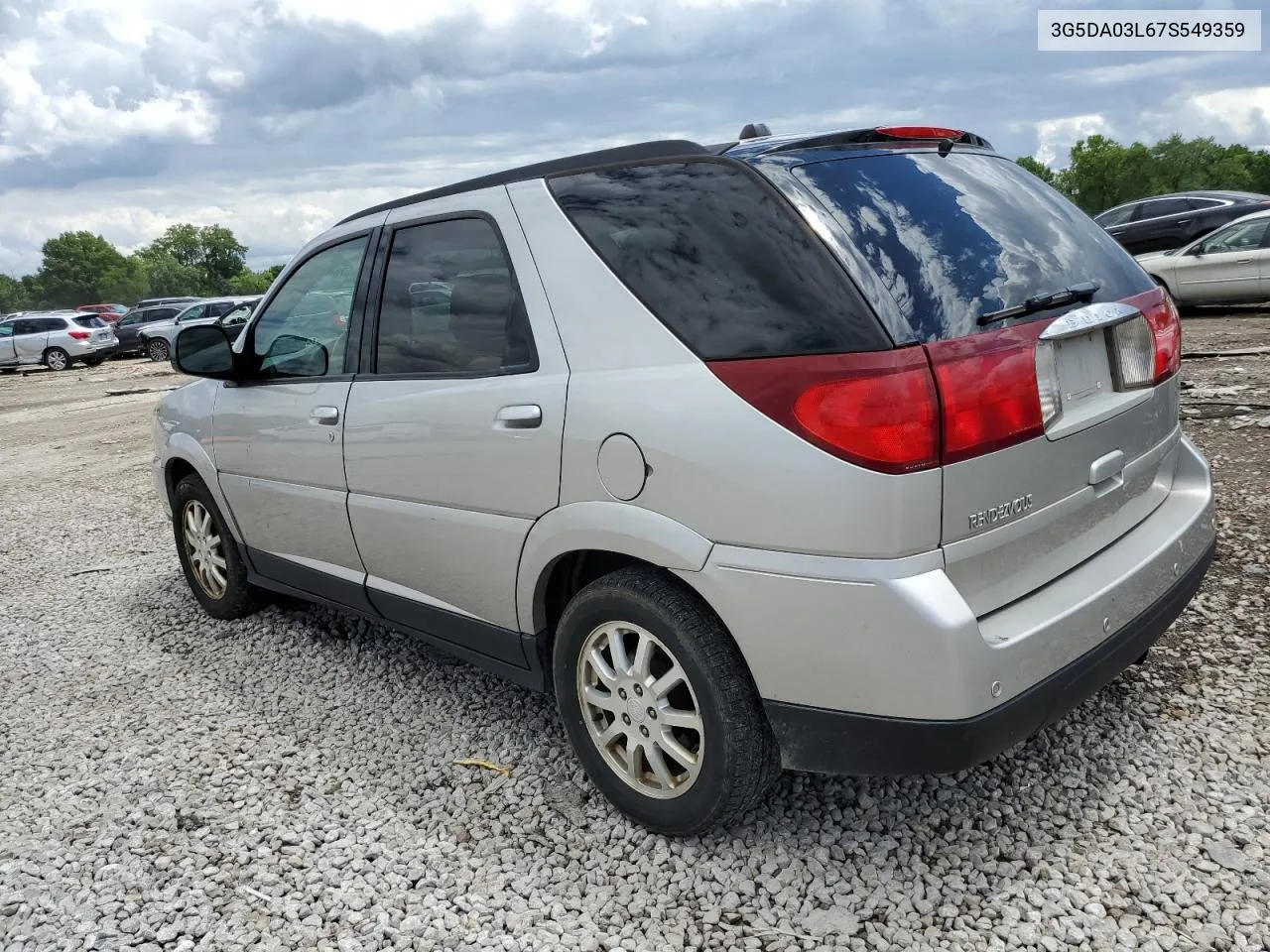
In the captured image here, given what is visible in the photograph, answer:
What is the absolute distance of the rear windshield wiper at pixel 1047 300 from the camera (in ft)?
7.58

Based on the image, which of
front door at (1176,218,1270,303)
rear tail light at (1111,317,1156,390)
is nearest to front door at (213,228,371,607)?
rear tail light at (1111,317,1156,390)

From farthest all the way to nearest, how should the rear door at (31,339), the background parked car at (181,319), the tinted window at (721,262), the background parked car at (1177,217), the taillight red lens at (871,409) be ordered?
1. the rear door at (31,339)
2. the background parked car at (181,319)
3. the background parked car at (1177,217)
4. the tinted window at (721,262)
5. the taillight red lens at (871,409)

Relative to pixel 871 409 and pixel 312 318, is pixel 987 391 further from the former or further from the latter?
pixel 312 318

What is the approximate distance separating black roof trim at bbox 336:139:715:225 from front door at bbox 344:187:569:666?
7 cm

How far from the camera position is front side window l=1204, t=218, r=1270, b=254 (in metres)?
13.0

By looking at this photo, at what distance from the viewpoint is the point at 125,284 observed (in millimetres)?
A: 135875

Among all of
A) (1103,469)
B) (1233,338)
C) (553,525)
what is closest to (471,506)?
(553,525)

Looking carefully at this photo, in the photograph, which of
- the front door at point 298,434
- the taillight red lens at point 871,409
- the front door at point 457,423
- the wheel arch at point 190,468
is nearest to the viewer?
the taillight red lens at point 871,409

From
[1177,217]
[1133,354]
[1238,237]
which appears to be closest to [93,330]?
[1177,217]

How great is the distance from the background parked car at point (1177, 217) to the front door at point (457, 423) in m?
16.0

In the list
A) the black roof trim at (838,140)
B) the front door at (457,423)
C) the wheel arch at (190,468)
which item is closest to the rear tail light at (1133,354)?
the black roof trim at (838,140)

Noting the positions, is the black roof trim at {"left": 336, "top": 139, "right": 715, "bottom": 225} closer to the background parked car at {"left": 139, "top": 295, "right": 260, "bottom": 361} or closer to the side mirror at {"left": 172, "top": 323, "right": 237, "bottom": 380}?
the side mirror at {"left": 172, "top": 323, "right": 237, "bottom": 380}

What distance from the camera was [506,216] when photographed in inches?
118

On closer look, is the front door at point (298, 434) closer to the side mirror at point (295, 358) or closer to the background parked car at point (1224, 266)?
the side mirror at point (295, 358)
